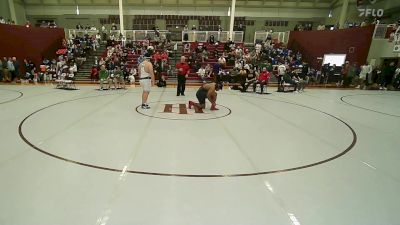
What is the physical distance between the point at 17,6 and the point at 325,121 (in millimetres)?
26846

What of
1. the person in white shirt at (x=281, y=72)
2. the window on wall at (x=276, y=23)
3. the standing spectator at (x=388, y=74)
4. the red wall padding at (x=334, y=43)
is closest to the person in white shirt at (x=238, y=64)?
the person in white shirt at (x=281, y=72)

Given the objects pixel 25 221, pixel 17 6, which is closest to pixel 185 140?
pixel 25 221

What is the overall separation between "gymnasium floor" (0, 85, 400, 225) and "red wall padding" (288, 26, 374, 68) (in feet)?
39.7

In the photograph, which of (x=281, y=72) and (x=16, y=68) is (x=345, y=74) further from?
(x=16, y=68)

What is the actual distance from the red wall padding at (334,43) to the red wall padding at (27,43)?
17040 millimetres

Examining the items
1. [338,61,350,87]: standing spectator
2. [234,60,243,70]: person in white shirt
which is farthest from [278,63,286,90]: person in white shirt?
[338,61,350,87]: standing spectator

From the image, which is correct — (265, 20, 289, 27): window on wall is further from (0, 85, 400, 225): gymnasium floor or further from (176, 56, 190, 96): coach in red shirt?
(0, 85, 400, 225): gymnasium floor

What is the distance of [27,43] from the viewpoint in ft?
54.2

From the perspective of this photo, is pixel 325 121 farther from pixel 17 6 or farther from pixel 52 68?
pixel 17 6

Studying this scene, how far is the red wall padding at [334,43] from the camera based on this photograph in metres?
16.6

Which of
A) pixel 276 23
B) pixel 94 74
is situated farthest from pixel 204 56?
pixel 276 23

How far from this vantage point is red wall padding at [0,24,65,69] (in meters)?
16.0

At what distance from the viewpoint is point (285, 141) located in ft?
16.2

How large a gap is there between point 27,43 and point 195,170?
1764 centimetres
